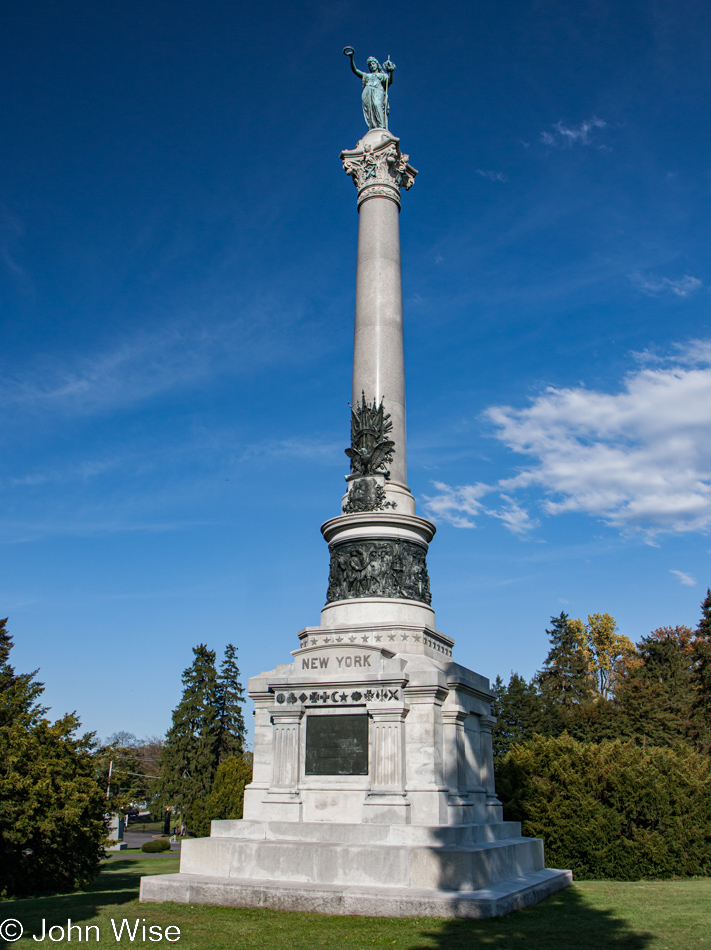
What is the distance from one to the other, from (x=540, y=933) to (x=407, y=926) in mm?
1814

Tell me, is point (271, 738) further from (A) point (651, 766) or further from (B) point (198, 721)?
(B) point (198, 721)

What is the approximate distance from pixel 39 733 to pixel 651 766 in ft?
56.4

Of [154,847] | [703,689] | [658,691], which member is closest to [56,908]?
[703,689]

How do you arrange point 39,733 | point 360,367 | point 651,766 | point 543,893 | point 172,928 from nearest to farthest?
point 172,928
point 543,893
point 39,733
point 360,367
point 651,766

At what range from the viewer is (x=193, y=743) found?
51.9m

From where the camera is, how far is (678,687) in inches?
2051

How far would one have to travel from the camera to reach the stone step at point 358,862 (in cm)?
1262

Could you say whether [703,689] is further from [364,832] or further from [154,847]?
[154,847]

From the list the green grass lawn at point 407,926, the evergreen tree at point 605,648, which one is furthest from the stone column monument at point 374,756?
the evergreen tree at point 605,648

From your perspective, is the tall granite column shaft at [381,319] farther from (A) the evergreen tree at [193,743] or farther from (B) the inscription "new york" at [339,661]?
(A) the evergreen tree at [193,743]

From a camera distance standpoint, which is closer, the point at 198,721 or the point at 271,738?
the point at 271,738

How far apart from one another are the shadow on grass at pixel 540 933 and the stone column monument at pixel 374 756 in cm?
38

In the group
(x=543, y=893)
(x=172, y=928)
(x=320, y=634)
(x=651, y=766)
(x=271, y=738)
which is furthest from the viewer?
(x=651, y=766)

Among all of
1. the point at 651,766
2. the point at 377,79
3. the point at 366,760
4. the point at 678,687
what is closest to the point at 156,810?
the point at 678,687
